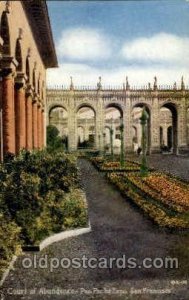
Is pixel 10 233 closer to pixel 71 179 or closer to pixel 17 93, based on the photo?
pixel 71 179

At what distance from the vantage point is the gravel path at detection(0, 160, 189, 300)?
5895 mm

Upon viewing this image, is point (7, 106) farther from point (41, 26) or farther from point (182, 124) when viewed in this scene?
point (182, 124)

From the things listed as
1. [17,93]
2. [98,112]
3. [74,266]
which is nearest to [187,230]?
[74,266]

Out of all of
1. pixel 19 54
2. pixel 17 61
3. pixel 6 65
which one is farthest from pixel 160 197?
pixel 17 61

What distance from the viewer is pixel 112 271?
22.3ft

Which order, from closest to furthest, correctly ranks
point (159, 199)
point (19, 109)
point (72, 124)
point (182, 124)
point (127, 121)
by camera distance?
1. point (159, 199)
2. point (19, 109)
3. point (72, 124)
4. point (127, 121)
5. point (182, 124)

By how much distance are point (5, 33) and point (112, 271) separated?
8888 millimetres

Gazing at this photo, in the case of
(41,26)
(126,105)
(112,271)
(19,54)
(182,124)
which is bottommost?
(112,271)

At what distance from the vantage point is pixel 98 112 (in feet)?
181

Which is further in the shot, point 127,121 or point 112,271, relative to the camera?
point 127,121

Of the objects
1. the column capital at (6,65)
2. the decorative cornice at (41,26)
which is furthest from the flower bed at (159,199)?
the decorative cornice at (41,26)

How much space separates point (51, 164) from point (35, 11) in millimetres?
7895

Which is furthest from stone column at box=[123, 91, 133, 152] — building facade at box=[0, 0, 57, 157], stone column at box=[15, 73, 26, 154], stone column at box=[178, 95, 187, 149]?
stone column at box=[15, 73, 26, 154]

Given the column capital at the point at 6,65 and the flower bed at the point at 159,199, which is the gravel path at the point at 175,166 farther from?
the column capital at the point at 6,65
